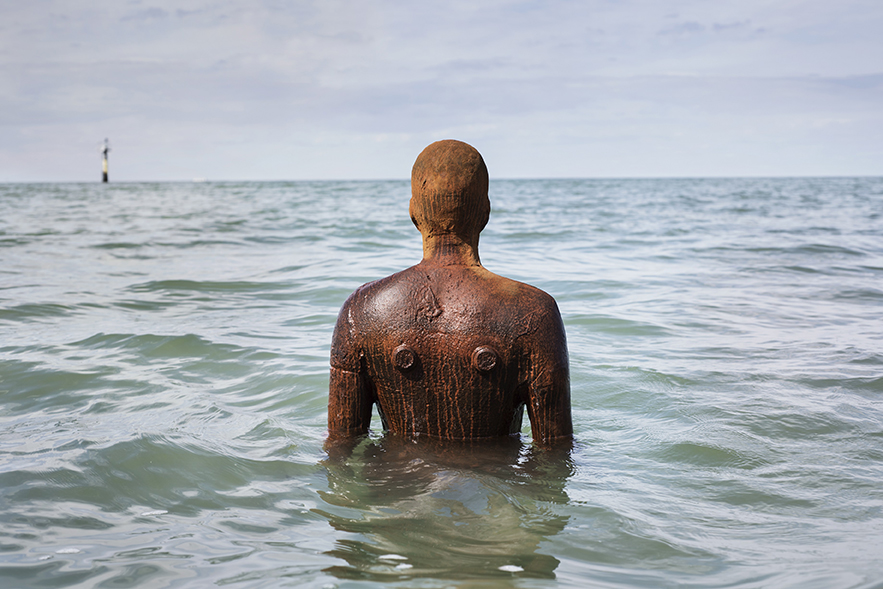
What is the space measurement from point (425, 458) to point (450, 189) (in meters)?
1.08

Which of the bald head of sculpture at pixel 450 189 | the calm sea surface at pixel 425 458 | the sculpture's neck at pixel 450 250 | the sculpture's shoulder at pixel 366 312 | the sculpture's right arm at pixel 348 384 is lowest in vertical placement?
the calm sea surface at pixel 425 458

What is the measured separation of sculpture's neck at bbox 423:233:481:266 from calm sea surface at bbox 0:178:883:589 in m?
0.78

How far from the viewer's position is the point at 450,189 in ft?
8.66

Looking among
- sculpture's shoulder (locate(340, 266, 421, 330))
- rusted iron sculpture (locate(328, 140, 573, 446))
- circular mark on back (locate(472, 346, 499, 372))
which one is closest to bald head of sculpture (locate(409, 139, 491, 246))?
rusted iron sculpture (locate(328, 140, 573, 446))

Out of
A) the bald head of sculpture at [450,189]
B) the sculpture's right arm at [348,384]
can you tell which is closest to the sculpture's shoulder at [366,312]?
the sculpture's right arm at [348,384]

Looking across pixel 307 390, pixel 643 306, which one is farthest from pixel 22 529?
pixel 643 306

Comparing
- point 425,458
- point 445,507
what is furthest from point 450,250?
point 445,507

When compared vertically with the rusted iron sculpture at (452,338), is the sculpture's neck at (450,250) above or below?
above

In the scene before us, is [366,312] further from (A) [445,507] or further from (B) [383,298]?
(A) [445,507]

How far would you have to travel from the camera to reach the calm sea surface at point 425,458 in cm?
233

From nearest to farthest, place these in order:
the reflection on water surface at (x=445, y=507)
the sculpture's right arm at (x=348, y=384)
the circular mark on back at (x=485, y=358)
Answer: the reflection on water surface at (x=445, y=507)
the circular mark on back at (x=485, y=358)
the sculpture's right arm at (x=348, y=384)

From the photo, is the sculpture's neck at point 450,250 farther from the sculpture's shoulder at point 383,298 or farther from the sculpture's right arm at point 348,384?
the sculpture's right arm at point 348,384

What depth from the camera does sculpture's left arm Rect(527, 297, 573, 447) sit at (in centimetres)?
256

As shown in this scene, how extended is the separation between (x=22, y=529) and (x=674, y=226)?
20860mm
